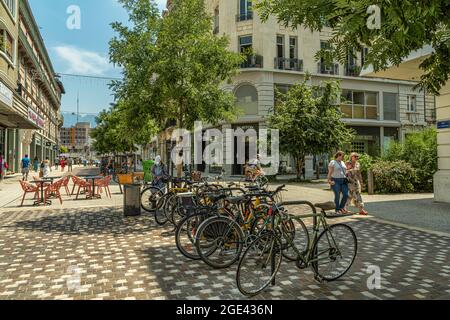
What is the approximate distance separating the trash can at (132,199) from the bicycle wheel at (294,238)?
17.7 ft

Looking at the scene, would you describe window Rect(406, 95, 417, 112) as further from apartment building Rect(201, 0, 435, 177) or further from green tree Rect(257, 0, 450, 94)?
green tree Rect(257, 0, 450, 94)

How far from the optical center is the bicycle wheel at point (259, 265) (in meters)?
4.19

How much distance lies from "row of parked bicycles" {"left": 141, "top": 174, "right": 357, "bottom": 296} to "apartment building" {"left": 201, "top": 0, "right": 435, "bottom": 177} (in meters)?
20.5

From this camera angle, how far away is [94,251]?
6.39 meters

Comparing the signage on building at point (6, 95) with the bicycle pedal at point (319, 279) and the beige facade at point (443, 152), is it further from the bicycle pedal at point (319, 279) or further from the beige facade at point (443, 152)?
the beige facade at point (443, 152)

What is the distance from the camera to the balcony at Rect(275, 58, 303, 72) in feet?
92.2

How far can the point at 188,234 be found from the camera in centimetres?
595

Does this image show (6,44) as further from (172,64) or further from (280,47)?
(280,47)

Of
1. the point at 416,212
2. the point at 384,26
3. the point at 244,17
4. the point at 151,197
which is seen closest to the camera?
the point at 384,26

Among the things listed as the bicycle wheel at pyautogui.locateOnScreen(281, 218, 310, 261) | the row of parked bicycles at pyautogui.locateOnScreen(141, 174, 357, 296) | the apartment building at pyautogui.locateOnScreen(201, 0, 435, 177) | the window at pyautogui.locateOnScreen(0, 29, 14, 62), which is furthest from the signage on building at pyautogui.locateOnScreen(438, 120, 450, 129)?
the window at pyautogui.locateOnScreen(0, 29, 14, 62)

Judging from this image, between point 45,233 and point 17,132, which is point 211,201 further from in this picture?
point 17,132

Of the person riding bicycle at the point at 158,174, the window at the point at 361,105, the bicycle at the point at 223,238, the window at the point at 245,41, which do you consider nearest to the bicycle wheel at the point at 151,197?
the person riding bicycle at the point at 158,174

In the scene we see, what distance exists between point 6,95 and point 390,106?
95.1 ft

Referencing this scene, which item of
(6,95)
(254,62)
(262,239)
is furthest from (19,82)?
(262,239)
